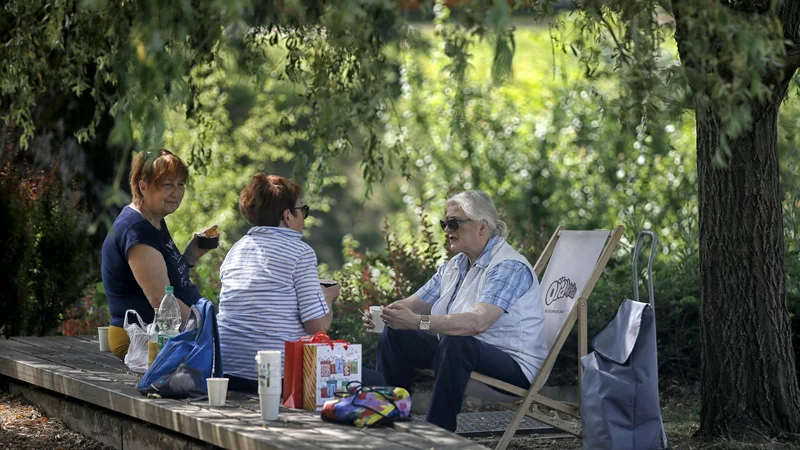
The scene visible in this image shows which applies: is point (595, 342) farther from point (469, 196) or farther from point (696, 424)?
point (696, 424)

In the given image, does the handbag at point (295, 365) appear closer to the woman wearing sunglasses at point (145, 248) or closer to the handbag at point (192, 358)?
the handbag at point (192, 358)

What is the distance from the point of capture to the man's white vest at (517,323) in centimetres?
522

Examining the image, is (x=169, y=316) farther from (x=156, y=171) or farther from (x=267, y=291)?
(x=156, y=171)

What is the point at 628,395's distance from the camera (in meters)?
4.91

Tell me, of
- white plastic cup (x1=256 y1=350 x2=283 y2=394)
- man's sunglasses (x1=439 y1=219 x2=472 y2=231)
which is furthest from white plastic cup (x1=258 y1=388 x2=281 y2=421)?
man's sunglasses (x1=439 y1=219 x2=472 y2=231)

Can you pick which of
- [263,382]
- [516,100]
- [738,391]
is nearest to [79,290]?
[263,382]

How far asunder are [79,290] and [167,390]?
351 centimetres

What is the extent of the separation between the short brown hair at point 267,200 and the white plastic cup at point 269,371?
3.14 ft

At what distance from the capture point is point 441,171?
16234 millimetres

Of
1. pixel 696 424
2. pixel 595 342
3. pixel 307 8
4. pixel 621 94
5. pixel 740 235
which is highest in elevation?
pixel 307 8

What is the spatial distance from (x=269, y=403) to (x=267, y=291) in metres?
0.82

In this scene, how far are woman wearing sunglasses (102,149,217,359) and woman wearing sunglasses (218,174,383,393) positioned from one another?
0.60 meters

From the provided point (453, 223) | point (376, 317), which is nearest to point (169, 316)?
point (376, 317)

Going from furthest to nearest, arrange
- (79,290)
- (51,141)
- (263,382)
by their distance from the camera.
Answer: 1. (51,141)
2. (79,290)
3. (263,382)
